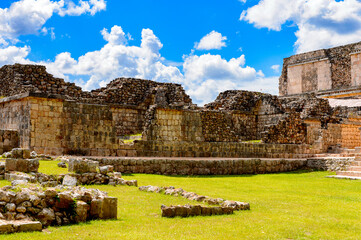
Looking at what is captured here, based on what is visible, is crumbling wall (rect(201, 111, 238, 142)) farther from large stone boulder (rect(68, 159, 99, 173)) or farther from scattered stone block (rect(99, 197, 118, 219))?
scattered stone block (rect(99, 197, 118, 219))

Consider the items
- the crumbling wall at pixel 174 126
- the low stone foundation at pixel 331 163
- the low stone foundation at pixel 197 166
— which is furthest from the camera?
the crumbling wall at pixel 174 126

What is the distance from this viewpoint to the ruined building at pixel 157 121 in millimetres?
14414

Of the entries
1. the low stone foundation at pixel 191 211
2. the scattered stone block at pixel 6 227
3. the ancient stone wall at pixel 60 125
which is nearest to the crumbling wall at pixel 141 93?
the ancient stone wall at pixel 60 125

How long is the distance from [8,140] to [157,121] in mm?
7278

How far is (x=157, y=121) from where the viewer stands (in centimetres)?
1888

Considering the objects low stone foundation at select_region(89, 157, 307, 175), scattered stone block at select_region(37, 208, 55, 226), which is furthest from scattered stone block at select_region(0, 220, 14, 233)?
low stone foundation at select_region(89, 157, 307, 175)

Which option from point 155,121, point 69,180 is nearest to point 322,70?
point 155,121

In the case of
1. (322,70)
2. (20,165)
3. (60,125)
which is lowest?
(20,165)

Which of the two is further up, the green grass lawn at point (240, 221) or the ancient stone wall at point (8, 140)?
the ancient stone wall at point (8, 140)

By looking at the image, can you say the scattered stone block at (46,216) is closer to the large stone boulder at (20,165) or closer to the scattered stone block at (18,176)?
Answer: the scattered stone block at (18,176)

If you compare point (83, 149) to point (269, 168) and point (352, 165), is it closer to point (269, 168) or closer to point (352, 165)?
point (269, 168)

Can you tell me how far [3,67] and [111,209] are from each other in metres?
21.0

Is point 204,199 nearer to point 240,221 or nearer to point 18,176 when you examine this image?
point 240,221

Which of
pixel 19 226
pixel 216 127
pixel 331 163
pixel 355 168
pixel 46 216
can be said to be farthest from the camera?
pixel 216 127
